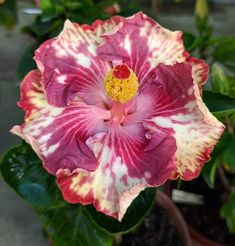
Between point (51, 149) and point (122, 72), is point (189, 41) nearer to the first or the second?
point (122, 72)

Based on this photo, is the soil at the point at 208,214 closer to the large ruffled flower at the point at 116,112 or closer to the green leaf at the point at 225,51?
the green leaf at the point at 225,51

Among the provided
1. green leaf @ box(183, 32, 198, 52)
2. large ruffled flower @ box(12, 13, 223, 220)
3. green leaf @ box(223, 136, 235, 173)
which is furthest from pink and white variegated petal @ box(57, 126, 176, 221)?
green leaf @ box(183, 32, 198, 52)

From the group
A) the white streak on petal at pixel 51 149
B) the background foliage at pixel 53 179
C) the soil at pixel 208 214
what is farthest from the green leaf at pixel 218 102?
the soil at pixel 208 214

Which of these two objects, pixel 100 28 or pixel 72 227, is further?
pixel 72 227

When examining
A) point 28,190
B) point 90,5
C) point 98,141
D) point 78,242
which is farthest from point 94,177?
point 90,5

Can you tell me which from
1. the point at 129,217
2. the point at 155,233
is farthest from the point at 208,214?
the point at 129,217

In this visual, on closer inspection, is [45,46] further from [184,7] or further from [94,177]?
[184,7]
